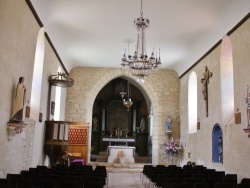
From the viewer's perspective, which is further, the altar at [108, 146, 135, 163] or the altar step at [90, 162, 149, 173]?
the altar at [108, 146, 135, 163]

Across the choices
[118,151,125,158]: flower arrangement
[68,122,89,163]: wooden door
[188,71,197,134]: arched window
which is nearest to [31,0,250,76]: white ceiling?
[188,71,197,134]: arched window

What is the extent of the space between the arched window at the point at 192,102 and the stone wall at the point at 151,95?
5.73 ft

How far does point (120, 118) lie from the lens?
21.3 meters

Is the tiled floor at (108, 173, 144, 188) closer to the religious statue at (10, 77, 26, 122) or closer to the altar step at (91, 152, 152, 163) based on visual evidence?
the religious statue at (10, 77, 26, 122)

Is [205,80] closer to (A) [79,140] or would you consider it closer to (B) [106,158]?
(A) [79,140]

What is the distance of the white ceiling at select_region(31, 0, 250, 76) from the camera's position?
29.2 feet

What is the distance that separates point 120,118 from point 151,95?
5866 mm

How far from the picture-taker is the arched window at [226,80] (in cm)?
973

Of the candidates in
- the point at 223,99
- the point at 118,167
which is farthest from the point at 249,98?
the point at 118,167

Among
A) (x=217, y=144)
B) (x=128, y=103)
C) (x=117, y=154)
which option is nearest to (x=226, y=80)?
(x=217, y=144)

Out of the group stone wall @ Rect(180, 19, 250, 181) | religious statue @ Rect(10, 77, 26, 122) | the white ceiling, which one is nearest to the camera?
religious statue @ Rect(10, 77, 26, 122)

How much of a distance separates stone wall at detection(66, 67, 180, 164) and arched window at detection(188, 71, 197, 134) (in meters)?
1.75

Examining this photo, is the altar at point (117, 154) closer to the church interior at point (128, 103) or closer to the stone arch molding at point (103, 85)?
the church interior at point (128, 103)

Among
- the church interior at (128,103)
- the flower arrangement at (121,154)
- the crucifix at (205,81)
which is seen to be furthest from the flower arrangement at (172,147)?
the crucifix at (205,81)
